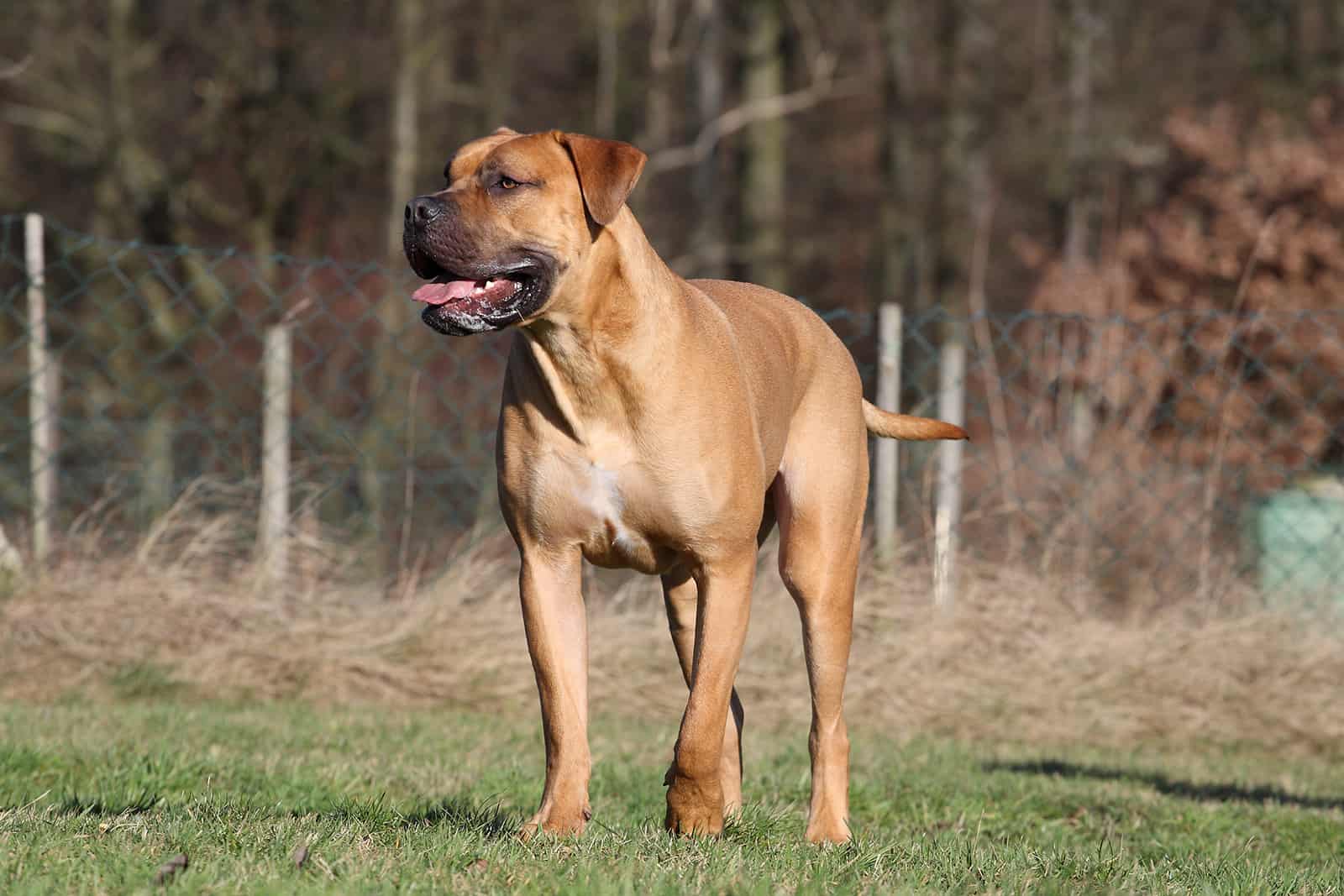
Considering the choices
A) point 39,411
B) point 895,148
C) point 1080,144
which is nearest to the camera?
point 39,411

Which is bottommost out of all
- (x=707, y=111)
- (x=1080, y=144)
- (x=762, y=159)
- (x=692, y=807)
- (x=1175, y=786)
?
(x=1175, y=786)

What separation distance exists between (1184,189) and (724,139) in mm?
8363

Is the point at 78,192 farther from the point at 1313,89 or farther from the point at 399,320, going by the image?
the point at 1313,89

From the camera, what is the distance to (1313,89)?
68.3 ft

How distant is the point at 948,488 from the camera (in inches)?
334

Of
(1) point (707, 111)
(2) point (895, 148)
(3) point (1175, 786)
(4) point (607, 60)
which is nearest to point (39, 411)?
(3) point (1175, 786)

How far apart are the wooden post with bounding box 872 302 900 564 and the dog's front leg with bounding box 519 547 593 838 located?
4.17 meters

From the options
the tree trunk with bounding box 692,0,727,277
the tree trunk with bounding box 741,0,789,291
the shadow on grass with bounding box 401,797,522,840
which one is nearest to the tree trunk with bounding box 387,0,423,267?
the tree trunk with bounding box 741,0,789,291

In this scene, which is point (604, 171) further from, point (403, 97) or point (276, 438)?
point (403, 97)

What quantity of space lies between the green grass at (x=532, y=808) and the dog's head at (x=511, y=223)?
4.07 feet

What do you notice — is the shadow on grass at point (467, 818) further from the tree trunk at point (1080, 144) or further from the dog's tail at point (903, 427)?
the tree trunk at point (1080, 144)

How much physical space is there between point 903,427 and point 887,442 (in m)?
3.07

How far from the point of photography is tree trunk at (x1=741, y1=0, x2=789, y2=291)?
17516 millimetres

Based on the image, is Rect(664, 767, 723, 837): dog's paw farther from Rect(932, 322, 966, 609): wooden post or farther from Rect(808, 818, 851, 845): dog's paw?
Rect(932, 322, 966, 609): wooden post
